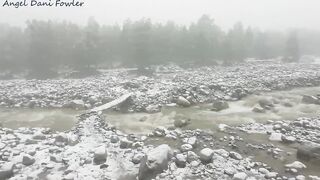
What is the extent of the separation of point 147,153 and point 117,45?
106 feet

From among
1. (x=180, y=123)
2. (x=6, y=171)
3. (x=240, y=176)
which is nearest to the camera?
(x=240, y=176)

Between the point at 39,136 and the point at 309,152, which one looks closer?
the point at 309,152

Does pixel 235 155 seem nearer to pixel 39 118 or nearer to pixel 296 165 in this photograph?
pixel 296 165

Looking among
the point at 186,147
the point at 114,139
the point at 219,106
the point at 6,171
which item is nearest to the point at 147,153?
the point at 186,147

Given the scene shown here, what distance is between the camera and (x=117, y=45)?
143 ft

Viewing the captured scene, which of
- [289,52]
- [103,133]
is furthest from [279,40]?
[103,133]

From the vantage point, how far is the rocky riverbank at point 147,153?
11.9 metres

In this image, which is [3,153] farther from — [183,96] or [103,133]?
[183,96]

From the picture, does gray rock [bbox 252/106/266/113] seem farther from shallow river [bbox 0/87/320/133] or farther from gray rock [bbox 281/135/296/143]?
gray rock [bbox 281/135/296/143]

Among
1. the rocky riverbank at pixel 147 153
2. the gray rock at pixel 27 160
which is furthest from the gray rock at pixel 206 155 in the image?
the gray rock at pixel 27 160

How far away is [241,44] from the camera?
4822 cm

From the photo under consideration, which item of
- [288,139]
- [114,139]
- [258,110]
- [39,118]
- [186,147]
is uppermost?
[258,110]

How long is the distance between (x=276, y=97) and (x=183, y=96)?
7.63 meters

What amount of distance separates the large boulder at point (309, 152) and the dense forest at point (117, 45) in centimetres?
2867
